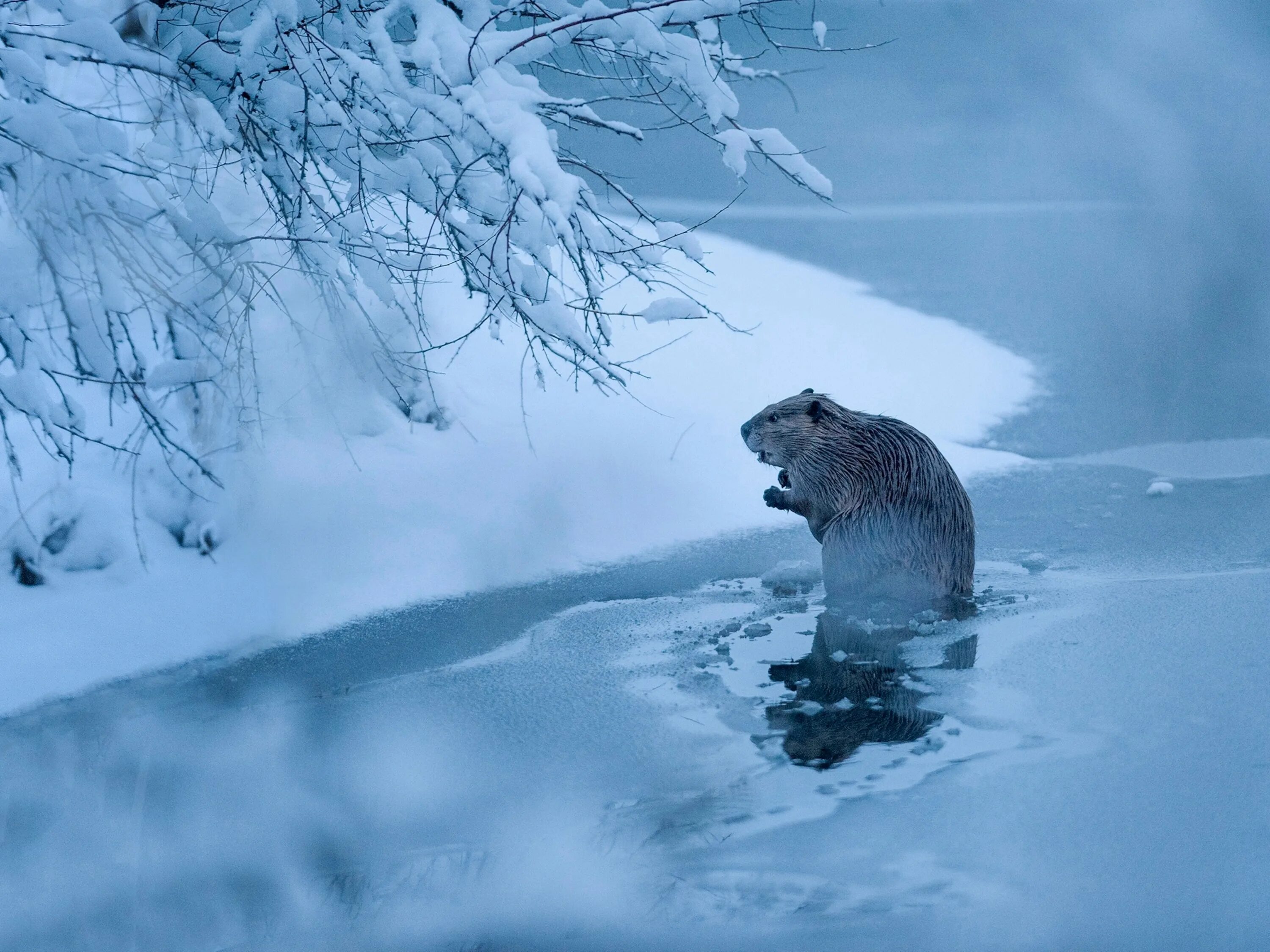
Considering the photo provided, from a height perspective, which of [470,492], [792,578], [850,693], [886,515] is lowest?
[850,693]

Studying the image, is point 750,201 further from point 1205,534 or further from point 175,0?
point 175,0

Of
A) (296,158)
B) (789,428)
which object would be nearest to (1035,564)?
(789,428)

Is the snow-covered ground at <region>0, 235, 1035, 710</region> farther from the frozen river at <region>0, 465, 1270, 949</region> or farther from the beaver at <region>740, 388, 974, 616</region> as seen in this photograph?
the beaver at <region>740, 388, 974, 616</region>

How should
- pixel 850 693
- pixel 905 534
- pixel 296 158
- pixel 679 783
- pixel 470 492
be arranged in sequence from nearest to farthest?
pixel 679 783
pixel 850 693
pixel 296 158
pixel 905 534
pixel 470 492

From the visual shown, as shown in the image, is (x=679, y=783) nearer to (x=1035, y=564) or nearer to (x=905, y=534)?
(x=905, y=534)

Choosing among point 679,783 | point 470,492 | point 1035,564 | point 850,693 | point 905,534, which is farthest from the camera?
point 470,492

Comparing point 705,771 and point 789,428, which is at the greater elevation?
point 789,428

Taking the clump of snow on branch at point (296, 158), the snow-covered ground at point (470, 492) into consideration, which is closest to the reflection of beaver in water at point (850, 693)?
the clump of snow on branch at point (296, 158)

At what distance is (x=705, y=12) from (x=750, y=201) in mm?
9541

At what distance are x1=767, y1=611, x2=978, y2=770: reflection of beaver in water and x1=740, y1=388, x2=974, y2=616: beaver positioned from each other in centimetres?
19

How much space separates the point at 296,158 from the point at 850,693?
2501 millimetres

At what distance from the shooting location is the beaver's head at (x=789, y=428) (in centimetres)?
455

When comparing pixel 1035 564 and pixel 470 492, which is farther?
pixel 470 492

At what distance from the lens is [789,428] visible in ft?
15.1
